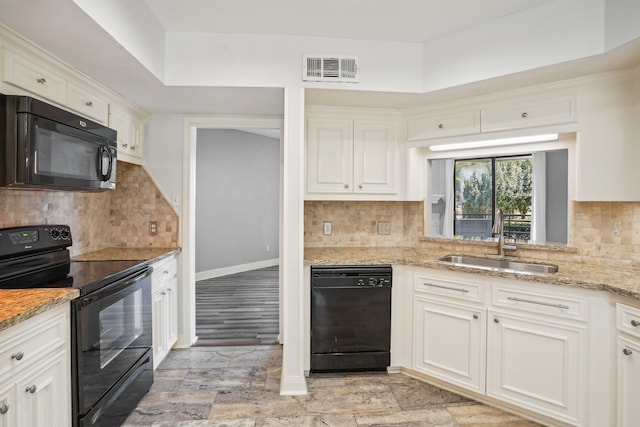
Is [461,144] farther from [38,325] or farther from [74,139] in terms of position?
[38,325]

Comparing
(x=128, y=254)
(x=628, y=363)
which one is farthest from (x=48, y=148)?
(x=628, y=363)

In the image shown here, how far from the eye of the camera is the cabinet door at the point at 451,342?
238 cm

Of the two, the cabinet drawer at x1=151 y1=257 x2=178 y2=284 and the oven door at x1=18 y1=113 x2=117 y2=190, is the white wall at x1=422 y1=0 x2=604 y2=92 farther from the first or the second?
the cabinet drawer at x1=151 y1=257 x2=178 y2=284

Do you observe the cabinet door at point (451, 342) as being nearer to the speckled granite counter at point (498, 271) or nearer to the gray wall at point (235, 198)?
the speckled granite counter at point (498, 271)

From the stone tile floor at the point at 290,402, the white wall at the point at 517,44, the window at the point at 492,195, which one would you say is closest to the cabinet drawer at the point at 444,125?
the white wall at the point at 517,44

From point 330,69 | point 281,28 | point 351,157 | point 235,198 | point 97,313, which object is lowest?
point 97,313

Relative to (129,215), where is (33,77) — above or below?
above

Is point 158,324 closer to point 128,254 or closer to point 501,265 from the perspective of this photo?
point 128,254

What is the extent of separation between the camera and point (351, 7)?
7.10 ft

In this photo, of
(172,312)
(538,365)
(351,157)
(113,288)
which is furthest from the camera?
(172,312)

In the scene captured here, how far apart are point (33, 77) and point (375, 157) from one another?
2.22 meters

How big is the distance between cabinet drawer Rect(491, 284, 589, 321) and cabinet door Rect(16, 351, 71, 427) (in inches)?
90.3

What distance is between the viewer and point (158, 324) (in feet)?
9.15

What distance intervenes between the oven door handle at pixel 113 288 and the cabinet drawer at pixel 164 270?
0.75ft
